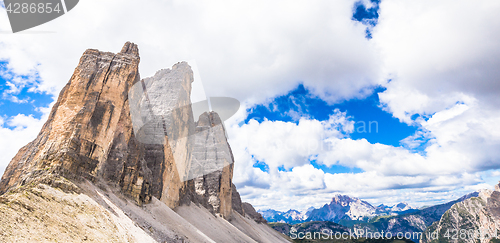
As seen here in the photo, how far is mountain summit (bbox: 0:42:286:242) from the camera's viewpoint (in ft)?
56.0

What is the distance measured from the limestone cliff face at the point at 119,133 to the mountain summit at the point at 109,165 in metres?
0.13

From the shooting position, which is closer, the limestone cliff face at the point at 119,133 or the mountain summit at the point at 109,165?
the mountain summit at the point at 109,165

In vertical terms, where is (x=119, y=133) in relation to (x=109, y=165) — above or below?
above

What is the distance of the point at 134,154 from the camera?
3884 centimetres

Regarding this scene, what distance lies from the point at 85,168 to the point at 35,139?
14093 mm

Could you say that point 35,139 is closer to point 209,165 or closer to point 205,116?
point 209,165

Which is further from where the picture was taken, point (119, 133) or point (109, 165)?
point (119, 133)

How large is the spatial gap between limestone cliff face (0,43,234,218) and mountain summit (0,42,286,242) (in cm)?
13

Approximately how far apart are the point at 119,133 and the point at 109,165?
503 centimetres

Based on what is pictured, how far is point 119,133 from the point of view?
35.8 meters

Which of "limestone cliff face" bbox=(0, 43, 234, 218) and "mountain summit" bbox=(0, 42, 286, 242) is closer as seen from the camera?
"mountain summit" bbox=(0, 42, 286, 242)

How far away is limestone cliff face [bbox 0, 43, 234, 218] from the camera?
2737 cm

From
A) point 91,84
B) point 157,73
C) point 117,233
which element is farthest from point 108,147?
point 157,73

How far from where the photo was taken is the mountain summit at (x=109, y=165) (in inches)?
672
